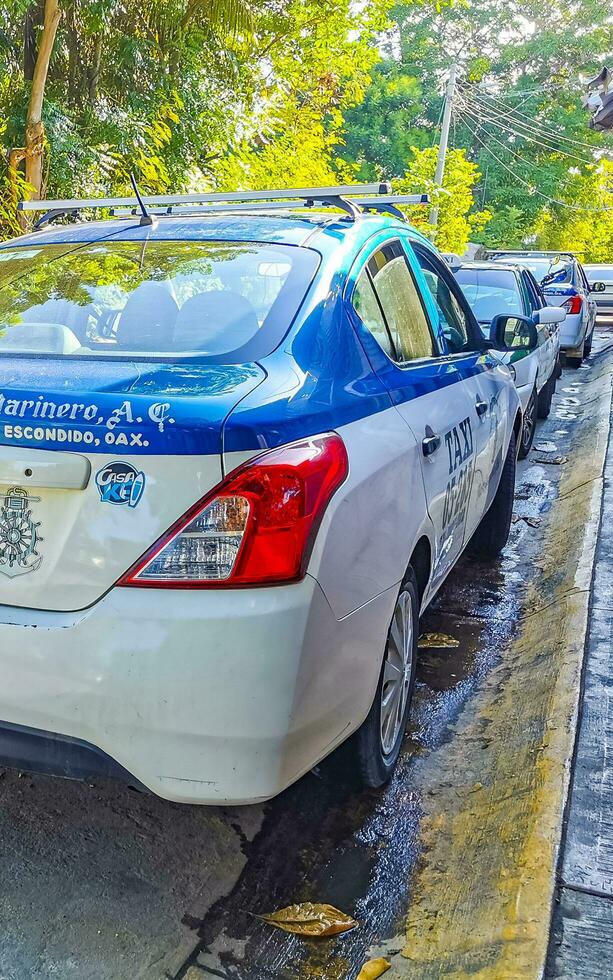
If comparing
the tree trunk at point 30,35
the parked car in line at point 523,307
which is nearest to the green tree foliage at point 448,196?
the tree trunk at point 30,35

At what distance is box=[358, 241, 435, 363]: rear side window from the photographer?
9.89 ft

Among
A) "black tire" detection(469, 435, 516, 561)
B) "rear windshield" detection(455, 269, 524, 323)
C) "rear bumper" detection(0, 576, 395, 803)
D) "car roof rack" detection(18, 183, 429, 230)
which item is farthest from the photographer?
"rear windshield" detection(455, 269, 524, 323)

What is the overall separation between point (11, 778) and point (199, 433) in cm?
163

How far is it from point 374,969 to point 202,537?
3.83 ft

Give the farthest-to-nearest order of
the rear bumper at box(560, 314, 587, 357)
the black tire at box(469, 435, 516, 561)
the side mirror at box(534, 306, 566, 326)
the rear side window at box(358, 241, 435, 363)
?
the rear bumper at box(560, 314, 587, 357), the side mirror at box(534, 306, 566, 326), the black tire at box(469, 435, 516, 561), the rear side window at box(358, 241, 435, 363)

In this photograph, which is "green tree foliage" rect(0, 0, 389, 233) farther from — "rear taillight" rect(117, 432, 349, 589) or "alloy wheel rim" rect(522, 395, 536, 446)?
"rear taillight" rect(117, 432, 349, 589)

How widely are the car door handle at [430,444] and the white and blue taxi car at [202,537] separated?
196mm

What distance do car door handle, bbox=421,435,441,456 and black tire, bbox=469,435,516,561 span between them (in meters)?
2.02

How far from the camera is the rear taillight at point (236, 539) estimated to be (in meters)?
1.97

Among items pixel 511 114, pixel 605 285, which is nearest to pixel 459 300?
pixel 605 285

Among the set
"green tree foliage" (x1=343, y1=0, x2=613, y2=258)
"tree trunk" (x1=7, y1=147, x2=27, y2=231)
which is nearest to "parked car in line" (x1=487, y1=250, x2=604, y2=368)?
"tree trunk" (x1=7, y1=147, x2=27, y2=231)

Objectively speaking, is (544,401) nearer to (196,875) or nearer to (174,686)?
(196,875)

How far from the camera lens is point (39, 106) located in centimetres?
887

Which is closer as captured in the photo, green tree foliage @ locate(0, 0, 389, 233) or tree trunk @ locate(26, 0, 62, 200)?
tree trunk @ locate(26, 0, 62, 200)
